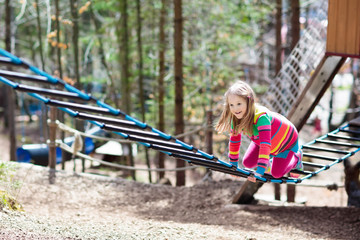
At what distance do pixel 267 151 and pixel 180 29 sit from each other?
16.1ft

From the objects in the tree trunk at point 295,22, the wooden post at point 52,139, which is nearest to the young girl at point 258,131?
the wooden post at point 52,139

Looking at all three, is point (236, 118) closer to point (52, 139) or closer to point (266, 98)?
point (266, 98)

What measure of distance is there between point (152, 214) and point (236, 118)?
2.47 m

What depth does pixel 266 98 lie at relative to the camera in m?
6.92

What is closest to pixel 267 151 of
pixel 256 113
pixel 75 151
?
pixel 256 113

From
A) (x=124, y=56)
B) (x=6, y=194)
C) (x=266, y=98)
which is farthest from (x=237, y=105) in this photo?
(x=124, y=56)

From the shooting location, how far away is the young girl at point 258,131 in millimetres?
4012

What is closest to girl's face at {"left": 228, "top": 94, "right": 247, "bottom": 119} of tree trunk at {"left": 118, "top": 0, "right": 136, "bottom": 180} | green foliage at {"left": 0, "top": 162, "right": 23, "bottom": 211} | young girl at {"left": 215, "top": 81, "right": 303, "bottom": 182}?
young girl at {"left": 215, "top": 81, "right": 303, "bottom": 182}

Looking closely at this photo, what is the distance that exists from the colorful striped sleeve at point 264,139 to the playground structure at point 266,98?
139 millimetres

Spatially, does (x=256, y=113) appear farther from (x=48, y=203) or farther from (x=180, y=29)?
(x=180, y=29)

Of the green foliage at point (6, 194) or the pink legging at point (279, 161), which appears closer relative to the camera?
the pink legging at point (279, 161)

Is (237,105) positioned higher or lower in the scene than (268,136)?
higher

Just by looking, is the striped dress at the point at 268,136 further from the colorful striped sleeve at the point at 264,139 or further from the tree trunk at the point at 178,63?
the tree trunk at the point at 178,63

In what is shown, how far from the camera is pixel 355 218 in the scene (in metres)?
5.71
